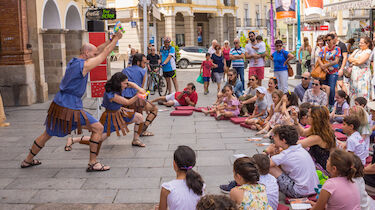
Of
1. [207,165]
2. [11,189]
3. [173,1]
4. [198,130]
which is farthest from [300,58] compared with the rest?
[173,1]

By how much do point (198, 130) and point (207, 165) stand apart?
9.18ft

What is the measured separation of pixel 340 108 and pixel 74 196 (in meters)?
5.77

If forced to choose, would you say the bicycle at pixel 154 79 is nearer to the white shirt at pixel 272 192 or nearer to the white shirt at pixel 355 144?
the white shirt at pixel 355 144

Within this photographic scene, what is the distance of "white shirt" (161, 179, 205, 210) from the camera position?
4.06 m

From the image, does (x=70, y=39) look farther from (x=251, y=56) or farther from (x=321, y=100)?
(x=321, y=100)

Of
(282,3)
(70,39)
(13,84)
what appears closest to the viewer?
(13,84)

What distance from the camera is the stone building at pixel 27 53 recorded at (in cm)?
1309

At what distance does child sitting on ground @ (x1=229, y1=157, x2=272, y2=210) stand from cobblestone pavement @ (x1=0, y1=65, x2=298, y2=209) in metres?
1.42

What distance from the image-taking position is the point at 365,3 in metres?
15.8

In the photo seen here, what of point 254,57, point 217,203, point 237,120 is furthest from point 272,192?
point 254,57

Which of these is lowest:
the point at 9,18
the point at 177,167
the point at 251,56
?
the point at 177,167

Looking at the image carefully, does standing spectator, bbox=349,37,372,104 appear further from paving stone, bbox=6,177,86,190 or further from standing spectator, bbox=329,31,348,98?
paving stone, bbox=6,177,86,190

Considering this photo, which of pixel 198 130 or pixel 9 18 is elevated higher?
pixel 9 18

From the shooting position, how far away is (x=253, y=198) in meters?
4.04
